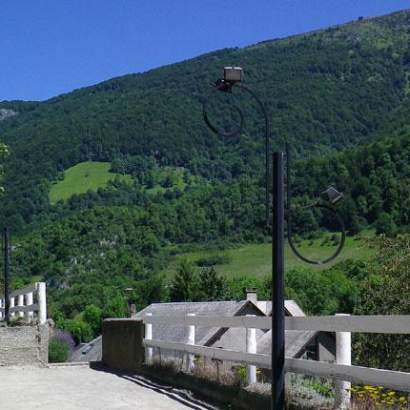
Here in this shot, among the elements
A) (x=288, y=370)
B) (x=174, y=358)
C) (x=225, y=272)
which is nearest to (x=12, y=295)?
(x=174, y=358)

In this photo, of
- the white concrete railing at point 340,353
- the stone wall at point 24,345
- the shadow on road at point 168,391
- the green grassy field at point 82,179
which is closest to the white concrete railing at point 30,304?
the stone wall at point 24,345

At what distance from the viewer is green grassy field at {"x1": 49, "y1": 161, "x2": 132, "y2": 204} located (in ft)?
529

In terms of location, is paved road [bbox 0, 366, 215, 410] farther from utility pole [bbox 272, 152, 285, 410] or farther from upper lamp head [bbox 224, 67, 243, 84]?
upper lamp head [bbox 224, 67, 243, 84]

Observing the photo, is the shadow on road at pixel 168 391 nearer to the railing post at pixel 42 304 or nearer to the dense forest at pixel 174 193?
the railing post at pixel 42 304

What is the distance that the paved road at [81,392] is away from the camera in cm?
891

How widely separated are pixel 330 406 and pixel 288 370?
71cm

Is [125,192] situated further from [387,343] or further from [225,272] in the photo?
[387,343]

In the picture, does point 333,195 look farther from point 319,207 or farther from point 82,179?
point 82,179

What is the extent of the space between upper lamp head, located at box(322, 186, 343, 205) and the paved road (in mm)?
3253

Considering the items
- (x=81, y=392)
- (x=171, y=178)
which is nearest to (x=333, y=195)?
(x=81, y=392)

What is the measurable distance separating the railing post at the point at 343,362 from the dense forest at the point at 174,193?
4112 centimetres

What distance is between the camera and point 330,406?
21.6 feet

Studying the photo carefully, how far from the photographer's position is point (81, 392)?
33.0 ft

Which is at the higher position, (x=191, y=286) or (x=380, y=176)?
(x=380, y=176)
